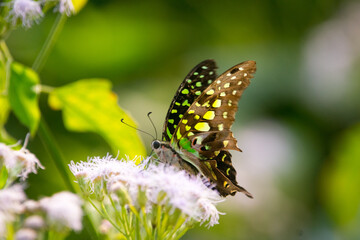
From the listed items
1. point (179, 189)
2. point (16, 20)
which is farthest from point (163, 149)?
point (16, 20)

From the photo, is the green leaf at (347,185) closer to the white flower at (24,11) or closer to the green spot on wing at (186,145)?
the green spot on wing at (186,145)

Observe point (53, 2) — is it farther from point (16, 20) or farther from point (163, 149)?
point (163, 149)

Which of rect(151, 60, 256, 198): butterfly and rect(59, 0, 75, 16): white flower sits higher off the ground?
rect(59, 0, 75, 16): white flower

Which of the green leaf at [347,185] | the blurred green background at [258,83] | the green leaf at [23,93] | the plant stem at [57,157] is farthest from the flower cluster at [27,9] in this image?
the green leaf at [347,185]

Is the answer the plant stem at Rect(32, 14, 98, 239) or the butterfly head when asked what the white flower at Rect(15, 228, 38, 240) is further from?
the butterfly head

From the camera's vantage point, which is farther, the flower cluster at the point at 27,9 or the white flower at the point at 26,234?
the flower cluster at the point at 27,9

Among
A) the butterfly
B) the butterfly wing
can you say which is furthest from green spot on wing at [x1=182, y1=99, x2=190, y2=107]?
the butterfly wing
